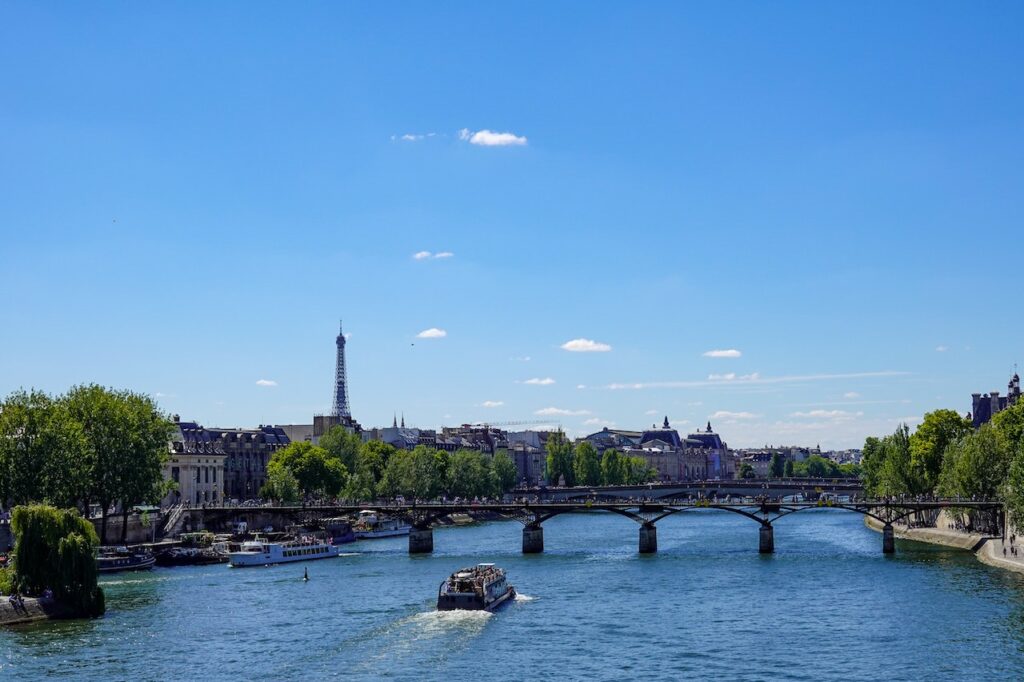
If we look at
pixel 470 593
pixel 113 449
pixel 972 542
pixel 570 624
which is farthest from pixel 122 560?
pixel 972 542

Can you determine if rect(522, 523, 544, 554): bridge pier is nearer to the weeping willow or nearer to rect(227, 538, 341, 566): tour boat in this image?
rect(227, 538, 341, 566): tour boat

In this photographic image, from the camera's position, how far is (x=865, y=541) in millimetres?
120750

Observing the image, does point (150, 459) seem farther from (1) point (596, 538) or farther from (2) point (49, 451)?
(1) point (596, 538)

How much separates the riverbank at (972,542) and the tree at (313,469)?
6427 cm

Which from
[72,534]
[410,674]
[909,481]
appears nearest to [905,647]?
[410,674]

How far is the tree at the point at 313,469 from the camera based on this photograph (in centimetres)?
15700

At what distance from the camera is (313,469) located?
157 m

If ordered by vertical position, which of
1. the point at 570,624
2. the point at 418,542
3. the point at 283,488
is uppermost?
the point at 283,488

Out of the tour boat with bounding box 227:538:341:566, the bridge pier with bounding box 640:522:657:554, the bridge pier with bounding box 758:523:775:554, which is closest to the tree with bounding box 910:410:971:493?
the bridge pier with bounding box 758:523:775:554

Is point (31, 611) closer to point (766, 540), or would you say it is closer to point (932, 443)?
point (766, 540)

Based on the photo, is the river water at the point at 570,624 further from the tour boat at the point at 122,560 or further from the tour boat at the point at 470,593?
the tour boat at the point at 122,560

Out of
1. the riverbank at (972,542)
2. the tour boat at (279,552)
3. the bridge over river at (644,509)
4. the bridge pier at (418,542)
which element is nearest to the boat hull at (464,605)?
the tour boat at (279,552)

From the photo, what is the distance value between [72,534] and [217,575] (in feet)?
85.4

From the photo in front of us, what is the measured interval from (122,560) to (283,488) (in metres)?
54.4
